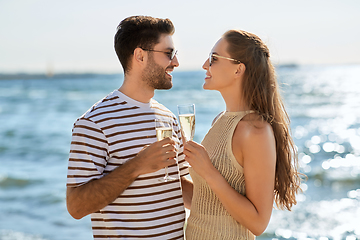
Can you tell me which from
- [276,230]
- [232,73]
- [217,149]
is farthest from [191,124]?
[276,230]

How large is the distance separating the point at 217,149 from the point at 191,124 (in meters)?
0.36

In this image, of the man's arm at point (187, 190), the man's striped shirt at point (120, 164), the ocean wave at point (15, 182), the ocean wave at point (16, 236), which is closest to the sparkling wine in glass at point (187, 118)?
the man's striped shirt at point (120, 164)

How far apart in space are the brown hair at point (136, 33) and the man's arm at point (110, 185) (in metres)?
0.88

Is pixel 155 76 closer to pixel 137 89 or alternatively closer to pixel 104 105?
pixel 137 89

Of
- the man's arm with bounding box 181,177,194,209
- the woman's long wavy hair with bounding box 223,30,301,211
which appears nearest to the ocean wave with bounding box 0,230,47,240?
the man's arm with bounding box 181,177,194,209

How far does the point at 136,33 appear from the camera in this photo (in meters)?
3.12

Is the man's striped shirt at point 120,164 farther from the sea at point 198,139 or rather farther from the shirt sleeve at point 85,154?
the sea at point 198,139

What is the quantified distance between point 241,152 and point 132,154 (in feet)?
2.67

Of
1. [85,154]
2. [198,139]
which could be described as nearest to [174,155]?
[85,154]

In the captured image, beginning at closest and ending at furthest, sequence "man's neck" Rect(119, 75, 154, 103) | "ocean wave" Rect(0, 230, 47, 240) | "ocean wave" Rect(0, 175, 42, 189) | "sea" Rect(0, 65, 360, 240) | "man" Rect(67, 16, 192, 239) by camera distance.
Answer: "man" Rect(67, 16, 192, 239) < "man's neck" Rect(119, 75, 154, 103) < "ocean wave" Rect(0, 230, 47, 240) < "sea" Rect(0, 65, 360, 240) < "ocean wave" Rect(0, 175, 42, 189)

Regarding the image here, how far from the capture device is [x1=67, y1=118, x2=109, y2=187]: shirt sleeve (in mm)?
2713

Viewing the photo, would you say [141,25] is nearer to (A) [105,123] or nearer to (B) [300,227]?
(A) [105,123]

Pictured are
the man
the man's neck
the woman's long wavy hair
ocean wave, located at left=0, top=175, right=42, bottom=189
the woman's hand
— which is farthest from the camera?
ocean wave, located at left=0, top=175, right=42, bottom=189

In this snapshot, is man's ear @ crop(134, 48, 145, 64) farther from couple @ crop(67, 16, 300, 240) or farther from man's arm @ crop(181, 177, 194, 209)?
man's arm @ crop(181, 177, 194, 209)
